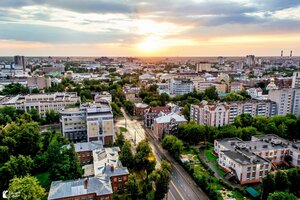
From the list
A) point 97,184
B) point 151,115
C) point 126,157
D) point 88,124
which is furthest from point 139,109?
point 97,184

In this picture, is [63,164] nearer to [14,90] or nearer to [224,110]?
[224,110]

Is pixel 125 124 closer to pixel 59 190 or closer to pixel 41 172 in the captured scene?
pixel 41 172

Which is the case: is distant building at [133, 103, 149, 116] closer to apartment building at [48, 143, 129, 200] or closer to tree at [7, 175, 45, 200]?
apartment building at [48, 143, 129, 200]

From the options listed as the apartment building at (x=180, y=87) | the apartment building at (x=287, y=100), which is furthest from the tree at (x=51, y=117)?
the apartment building at (x=287, y=100)

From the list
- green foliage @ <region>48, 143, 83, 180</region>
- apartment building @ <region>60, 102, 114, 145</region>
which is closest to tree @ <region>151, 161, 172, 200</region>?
green foliage @ <region>48, 143, 83, 180</region>

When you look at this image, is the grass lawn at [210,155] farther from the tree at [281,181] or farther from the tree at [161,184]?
the tree at [161,184]

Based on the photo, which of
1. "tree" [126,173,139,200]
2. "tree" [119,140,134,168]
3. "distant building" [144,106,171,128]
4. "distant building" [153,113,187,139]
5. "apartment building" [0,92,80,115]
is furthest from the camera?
"apartment building" [0,92,80,115]

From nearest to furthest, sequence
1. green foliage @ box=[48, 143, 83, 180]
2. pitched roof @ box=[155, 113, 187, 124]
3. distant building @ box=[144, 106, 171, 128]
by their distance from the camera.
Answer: green foliage @ box=[48, 143, 83, 180]
pitched roof @ box=[155, 113, 187, 124]
distant building @ box=[144, 106, 171, 128]
